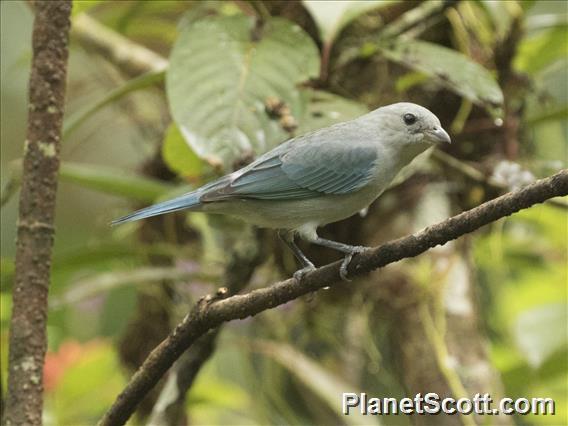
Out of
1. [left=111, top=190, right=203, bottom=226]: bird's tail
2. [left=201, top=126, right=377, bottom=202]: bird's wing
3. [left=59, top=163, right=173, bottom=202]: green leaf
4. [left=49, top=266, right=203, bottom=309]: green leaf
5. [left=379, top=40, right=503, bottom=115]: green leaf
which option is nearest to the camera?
[left=111, top=190, right=203, bottom=226]: bird's tail

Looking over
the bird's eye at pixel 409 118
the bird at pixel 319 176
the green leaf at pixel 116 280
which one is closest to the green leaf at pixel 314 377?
the green leaf at pixel 116 280

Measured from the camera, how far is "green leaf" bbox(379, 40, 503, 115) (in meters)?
3.02

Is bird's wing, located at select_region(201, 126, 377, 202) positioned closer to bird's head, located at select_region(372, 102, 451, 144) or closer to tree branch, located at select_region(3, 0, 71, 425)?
bird's head, located at select_region(372, 102, 451, 144)

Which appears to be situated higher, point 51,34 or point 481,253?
point 481,253

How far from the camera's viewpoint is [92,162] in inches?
272

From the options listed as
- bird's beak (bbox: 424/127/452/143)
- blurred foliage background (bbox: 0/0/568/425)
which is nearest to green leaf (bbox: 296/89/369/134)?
blurred foliage background (bbox: 0/0/568/425)

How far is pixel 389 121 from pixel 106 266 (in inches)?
72.3

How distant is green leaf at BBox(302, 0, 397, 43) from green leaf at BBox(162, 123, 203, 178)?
2.24 feet

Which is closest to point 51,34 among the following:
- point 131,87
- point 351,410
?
point 131,87

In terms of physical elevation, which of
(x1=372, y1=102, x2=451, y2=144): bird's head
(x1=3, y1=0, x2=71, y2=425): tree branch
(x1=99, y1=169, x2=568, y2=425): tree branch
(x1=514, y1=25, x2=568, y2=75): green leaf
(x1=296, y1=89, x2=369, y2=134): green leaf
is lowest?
(x1=99, y1=169, x2=568, y2=425): tree branch

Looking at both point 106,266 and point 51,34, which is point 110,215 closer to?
point 106,266

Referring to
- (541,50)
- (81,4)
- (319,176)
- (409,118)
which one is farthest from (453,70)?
(81,4)

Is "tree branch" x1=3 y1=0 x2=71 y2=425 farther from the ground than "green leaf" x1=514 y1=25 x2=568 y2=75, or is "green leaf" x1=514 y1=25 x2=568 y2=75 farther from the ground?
"green leaf" x1=514 y1=25 x2=568 y2=75

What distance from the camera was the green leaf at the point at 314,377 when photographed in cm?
355
